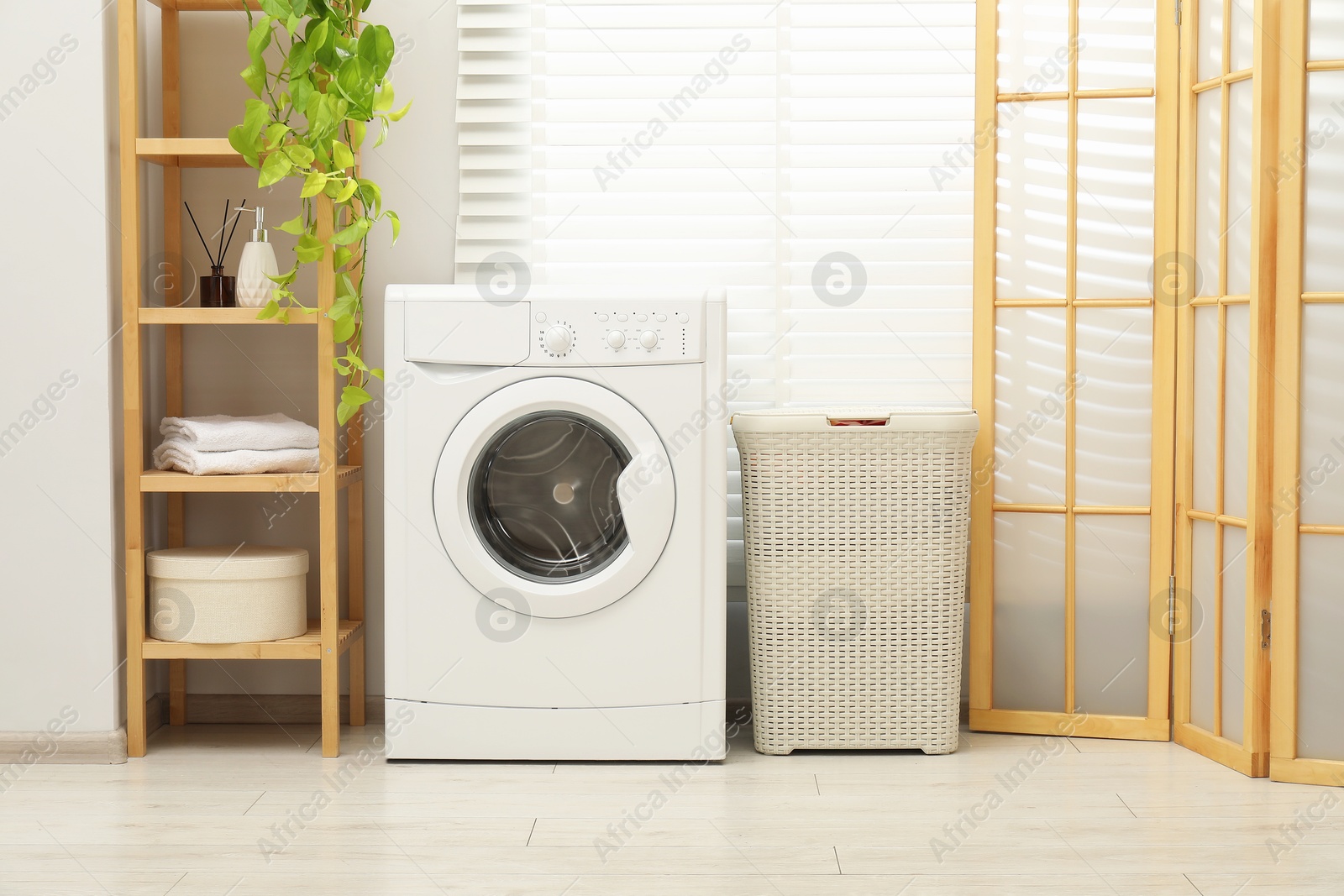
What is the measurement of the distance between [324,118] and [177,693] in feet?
4.33

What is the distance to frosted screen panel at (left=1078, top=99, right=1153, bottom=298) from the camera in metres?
2.26

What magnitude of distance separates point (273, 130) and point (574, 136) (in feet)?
2.27

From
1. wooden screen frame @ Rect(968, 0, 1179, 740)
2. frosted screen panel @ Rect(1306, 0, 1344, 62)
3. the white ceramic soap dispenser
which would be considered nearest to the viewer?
frosted screen panel @ Rect(1306, 0, 1344, 62)

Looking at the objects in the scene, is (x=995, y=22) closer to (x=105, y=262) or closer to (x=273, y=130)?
(x=273, y=130)

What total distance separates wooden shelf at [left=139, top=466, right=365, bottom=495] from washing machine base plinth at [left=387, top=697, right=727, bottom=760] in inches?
18.4

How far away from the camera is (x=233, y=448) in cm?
211

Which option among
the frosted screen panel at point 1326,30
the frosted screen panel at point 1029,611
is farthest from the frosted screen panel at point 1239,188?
the frosted screen panel at point 1029,611

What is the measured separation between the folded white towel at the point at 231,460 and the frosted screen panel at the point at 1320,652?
1.92m

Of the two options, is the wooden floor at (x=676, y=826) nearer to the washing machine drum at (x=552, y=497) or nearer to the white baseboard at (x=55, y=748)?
the white baseboard at (x=55, y=748)

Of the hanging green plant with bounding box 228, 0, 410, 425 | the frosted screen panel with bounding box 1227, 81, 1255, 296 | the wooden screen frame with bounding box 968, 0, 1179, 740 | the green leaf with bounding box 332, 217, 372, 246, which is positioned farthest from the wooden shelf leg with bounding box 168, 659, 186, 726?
the frosted screen panel with bounding box 1227, 81, 1255, 296

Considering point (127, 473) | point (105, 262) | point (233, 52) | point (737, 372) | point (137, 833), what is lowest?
point (137, 833)

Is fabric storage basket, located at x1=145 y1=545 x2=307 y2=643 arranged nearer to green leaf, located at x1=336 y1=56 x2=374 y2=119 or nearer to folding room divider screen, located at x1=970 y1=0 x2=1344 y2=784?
green leaf, located at x1=336 y1=56 x2=374 y2=119

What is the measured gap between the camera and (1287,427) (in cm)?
197

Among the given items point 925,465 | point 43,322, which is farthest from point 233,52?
point 925,465
